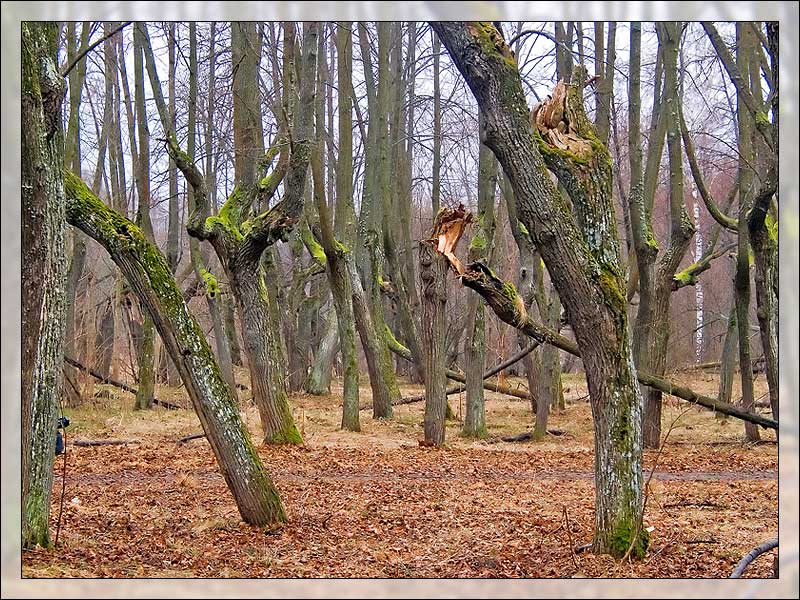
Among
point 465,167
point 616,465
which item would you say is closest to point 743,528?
point 616,465

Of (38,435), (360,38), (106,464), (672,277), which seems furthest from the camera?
(360,38)

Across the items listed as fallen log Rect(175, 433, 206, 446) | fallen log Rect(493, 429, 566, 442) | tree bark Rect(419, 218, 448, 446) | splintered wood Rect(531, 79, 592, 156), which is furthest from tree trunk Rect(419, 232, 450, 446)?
splintered wood Rect(531, 79, 592, 156)

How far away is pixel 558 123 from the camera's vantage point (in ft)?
18.8

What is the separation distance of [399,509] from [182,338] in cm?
266

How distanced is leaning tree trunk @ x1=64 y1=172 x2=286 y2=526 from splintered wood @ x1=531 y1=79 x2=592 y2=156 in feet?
10.0

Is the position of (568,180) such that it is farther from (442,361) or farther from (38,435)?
(442,361)

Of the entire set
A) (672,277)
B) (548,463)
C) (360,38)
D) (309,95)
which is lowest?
(548,463)

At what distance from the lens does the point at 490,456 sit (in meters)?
10.9

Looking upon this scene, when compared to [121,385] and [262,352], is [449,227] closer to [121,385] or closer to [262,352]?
[262,352]

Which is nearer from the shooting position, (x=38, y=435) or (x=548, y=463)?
(x=38, y=435)

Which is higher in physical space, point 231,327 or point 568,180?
point 568,180

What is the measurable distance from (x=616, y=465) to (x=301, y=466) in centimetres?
506

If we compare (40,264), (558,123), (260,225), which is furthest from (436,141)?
(40,264)

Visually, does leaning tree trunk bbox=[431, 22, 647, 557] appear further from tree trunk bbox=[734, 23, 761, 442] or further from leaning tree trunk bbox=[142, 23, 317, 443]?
tree trunk bbox=[734, 23, 761, 442]
